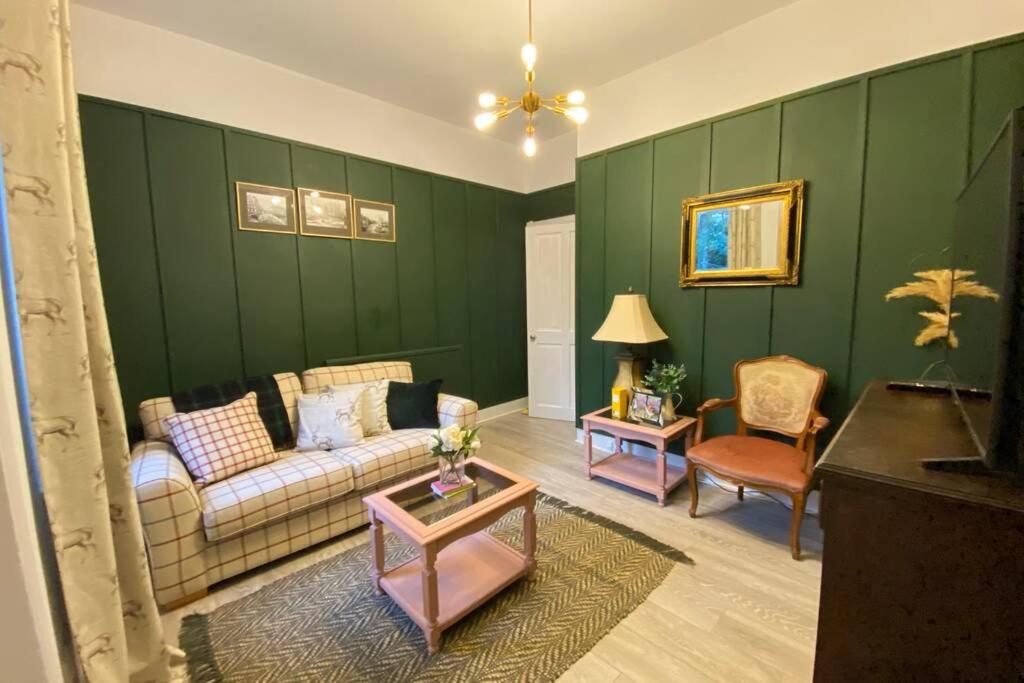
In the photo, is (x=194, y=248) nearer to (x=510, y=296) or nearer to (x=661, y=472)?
(x=510, y=296)

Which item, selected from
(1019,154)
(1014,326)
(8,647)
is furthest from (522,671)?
(1019,154)

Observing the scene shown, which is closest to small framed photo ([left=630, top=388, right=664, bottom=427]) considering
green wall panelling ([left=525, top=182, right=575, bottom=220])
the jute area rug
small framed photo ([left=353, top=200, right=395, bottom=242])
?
the jute area rug

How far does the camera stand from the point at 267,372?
118 inches

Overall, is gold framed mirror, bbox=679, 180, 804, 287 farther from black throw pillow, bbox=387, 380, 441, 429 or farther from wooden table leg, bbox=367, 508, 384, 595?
wooden table leg, bbox=367, 508, 384, 595

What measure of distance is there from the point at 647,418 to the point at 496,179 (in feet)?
9.98

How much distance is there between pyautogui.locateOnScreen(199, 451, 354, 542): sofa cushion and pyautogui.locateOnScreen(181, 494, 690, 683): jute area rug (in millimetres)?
333

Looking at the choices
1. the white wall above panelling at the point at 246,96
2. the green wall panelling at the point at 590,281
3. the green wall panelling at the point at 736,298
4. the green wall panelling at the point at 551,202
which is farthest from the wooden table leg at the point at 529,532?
the green wall panelling at the point at 551,202

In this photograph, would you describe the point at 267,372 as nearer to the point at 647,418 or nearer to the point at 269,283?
the point at 269,283

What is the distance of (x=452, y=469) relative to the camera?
6.37ft

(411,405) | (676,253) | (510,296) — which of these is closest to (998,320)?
(676,253)

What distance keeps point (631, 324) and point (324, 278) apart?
2.44m

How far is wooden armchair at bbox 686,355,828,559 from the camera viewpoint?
2.08 meters

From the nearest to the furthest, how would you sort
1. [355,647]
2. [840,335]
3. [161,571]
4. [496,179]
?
[355,647] < [161,571] < [840,335] < [496,179]

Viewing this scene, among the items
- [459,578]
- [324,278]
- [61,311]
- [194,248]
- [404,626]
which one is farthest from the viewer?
A: [324,278]
